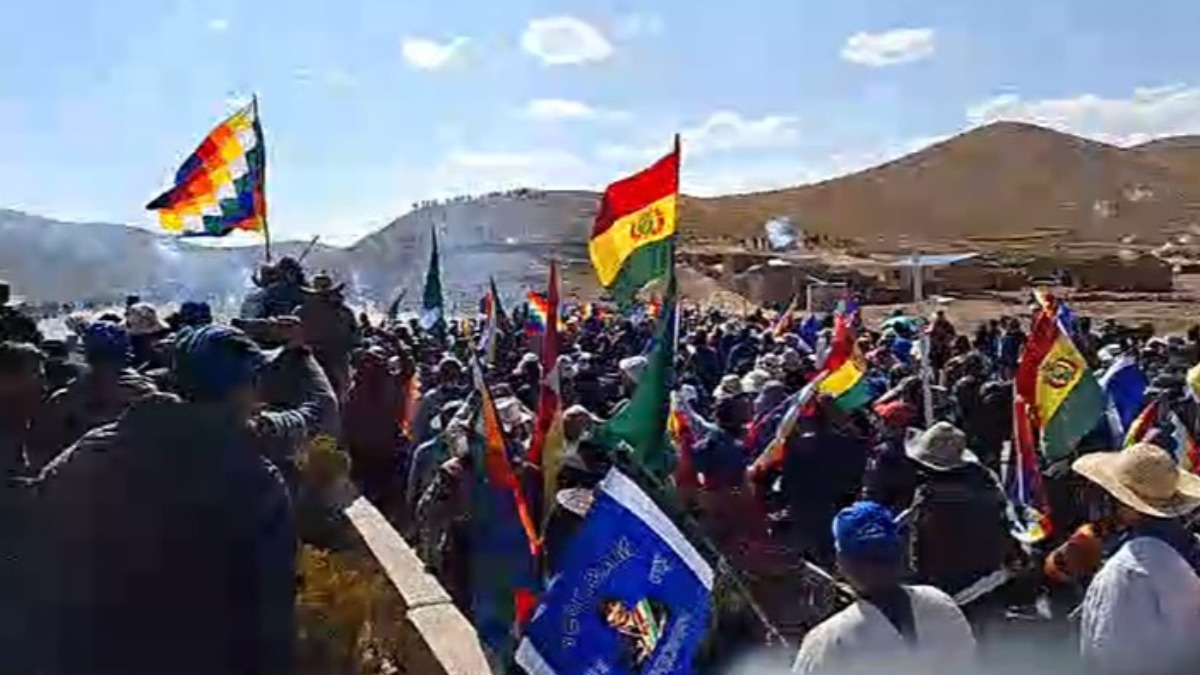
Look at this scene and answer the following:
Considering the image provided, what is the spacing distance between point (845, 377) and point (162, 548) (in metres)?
6.66

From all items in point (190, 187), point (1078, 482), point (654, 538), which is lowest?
point (1078, 482)

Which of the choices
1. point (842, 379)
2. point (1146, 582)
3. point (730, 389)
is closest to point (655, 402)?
point (1146, 582)

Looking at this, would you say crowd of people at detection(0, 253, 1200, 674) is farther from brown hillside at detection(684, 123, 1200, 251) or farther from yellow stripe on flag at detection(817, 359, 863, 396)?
brown hillside at detection(684, 123, 1200, 251)

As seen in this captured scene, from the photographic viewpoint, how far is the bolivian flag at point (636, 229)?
6.19m

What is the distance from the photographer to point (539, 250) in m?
57.2

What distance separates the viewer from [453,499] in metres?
6.89

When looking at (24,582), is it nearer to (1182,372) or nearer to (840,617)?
(840,617)

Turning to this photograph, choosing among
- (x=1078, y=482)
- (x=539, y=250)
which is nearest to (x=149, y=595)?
(x=1078, y=482)

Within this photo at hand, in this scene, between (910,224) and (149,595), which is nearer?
(149,595)

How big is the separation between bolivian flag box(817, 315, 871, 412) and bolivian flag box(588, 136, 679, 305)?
6.34 ft

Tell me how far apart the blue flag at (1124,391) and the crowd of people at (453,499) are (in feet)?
0.40

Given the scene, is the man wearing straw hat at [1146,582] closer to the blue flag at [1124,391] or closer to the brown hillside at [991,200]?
the blue flag at [1124,391]

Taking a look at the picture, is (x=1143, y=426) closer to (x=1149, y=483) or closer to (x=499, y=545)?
(x=1149, y=483)

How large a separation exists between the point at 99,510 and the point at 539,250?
54173mm
